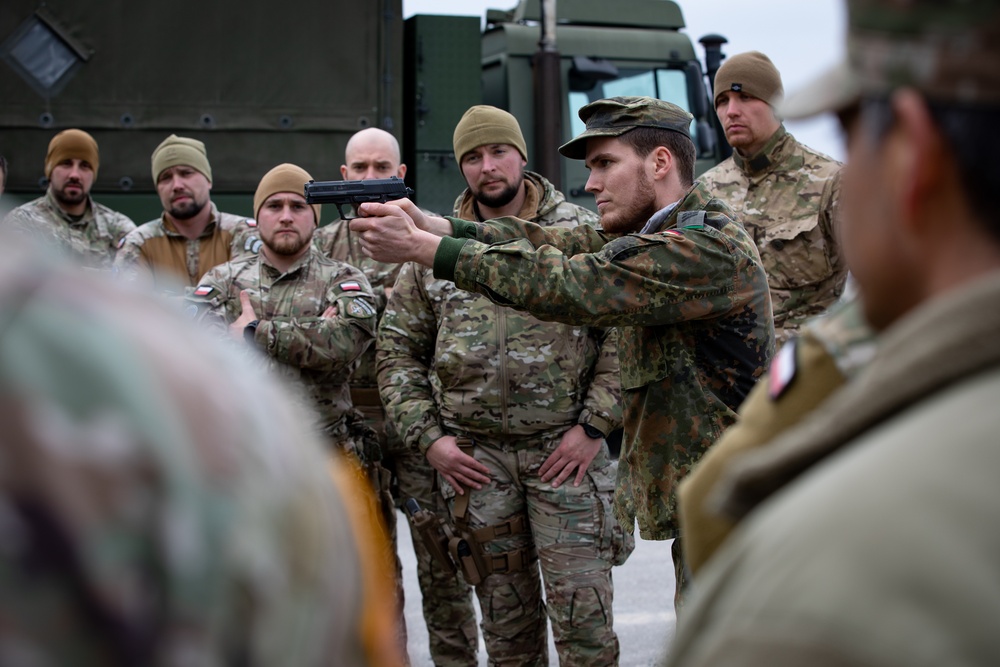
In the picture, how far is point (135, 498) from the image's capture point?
A: 0.69 meters

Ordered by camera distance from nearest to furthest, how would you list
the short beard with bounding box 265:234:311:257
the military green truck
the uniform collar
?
the short beard with bounding box 265:234:311:257 < the uniform collar < the military green truck

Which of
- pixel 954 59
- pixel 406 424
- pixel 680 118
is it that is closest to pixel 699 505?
pixel 954 59

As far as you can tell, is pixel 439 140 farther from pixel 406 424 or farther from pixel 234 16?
pixel 406 424

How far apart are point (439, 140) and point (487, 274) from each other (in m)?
4.20

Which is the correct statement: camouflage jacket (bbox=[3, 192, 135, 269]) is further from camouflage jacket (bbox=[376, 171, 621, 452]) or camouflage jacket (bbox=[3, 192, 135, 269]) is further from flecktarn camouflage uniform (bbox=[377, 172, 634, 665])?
flecktarn camouflage uniform (bbox=[377, 172, 634, 665])

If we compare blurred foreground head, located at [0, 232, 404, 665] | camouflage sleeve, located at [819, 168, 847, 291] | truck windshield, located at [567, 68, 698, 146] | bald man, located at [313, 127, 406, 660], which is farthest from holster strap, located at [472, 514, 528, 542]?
truck windshield, located at [567, 68, 698, 146]

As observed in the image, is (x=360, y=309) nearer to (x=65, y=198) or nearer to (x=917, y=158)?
(x=65, y=198)

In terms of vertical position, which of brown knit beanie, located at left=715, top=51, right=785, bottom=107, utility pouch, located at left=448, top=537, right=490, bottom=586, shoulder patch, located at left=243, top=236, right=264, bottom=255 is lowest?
utility pouch, located at left=448, top=537, right=490, bottom=586

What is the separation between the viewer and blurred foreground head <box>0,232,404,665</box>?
67 cm

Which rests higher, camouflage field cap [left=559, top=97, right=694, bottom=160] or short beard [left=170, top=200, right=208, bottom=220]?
camouflage field cap [left=559, top=97, right=694, bottom=160]

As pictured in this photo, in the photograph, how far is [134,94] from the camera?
6859 mm

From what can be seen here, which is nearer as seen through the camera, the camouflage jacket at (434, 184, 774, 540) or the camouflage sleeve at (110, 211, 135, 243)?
the camouflage jacket at (434, 184, 774, 540)

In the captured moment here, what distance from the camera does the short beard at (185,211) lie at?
216 inches

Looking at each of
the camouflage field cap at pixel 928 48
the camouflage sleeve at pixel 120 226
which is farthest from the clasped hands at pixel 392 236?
the camouflage sleeve at pixel 120 226
